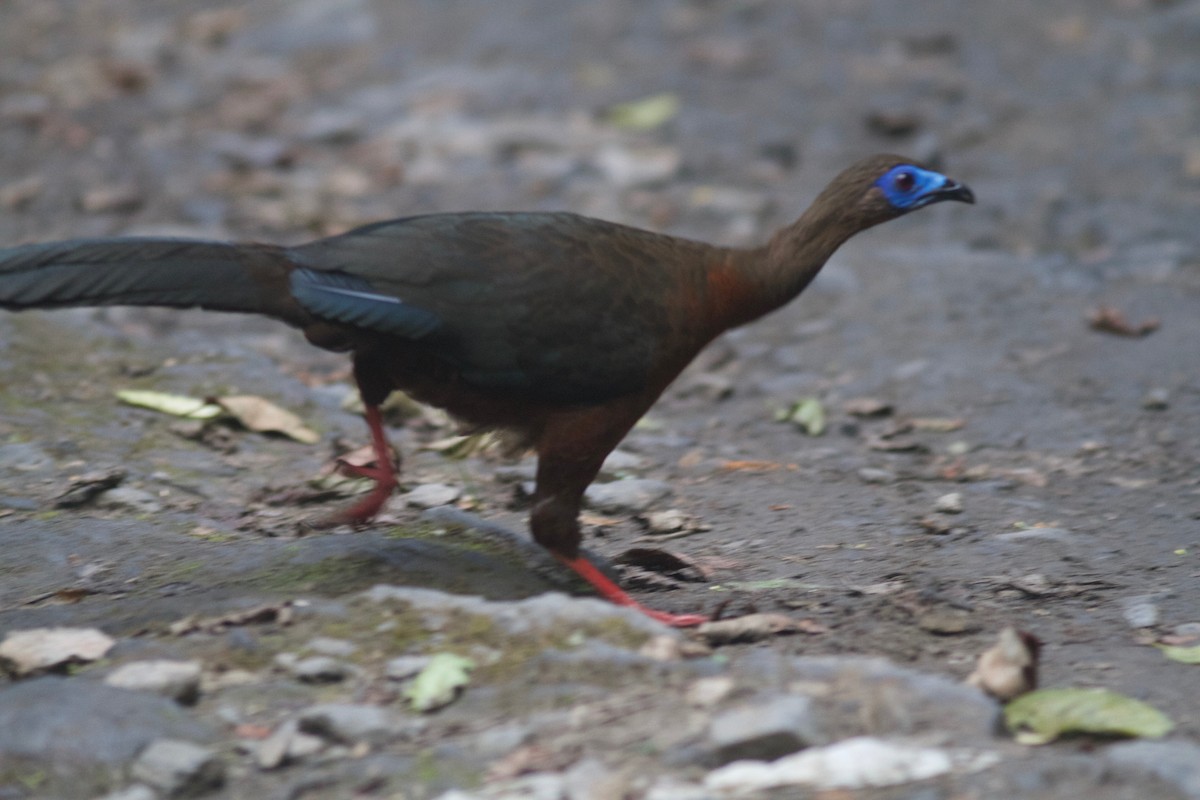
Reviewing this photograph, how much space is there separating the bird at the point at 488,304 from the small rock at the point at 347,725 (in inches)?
36.1

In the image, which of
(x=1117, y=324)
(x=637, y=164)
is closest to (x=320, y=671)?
(x=1117, y=324)

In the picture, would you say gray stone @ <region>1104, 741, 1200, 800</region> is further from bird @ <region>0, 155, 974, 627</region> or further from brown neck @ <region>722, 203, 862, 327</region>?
Answer: brown neck @ <region>722, 203, 862, 327</region>

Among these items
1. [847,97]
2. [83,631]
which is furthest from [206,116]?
[83,631]

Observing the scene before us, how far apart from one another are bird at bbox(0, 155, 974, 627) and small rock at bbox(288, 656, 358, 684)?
0.81 meters

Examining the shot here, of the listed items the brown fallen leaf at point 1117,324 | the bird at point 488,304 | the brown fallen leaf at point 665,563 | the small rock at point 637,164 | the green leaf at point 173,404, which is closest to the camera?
the bird at point 488,304

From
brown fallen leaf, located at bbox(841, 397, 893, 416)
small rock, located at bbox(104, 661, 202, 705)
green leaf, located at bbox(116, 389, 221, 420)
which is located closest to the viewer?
small rock, located at bbox(104, 661, 202, 705)

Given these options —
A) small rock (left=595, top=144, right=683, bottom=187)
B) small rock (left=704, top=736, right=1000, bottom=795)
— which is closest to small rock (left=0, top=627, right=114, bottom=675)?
small rock (left=704, top=736, right=1000, bottom=795)

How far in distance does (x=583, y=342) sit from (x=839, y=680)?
126cm

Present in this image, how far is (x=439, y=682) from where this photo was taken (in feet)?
9.95

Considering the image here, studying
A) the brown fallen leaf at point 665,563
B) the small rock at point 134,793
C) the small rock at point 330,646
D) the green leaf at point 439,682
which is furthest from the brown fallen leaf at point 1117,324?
the small rock at point 134,793

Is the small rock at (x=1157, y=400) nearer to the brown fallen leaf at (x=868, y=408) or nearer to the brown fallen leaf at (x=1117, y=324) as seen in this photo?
the brown fallen leaf at (x=1117, y=324)

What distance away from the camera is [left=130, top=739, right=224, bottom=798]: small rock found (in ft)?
8.84

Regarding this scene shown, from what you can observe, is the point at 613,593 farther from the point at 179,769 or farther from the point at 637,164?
the point at 637,164

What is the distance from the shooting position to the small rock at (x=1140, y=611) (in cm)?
Result: 365
